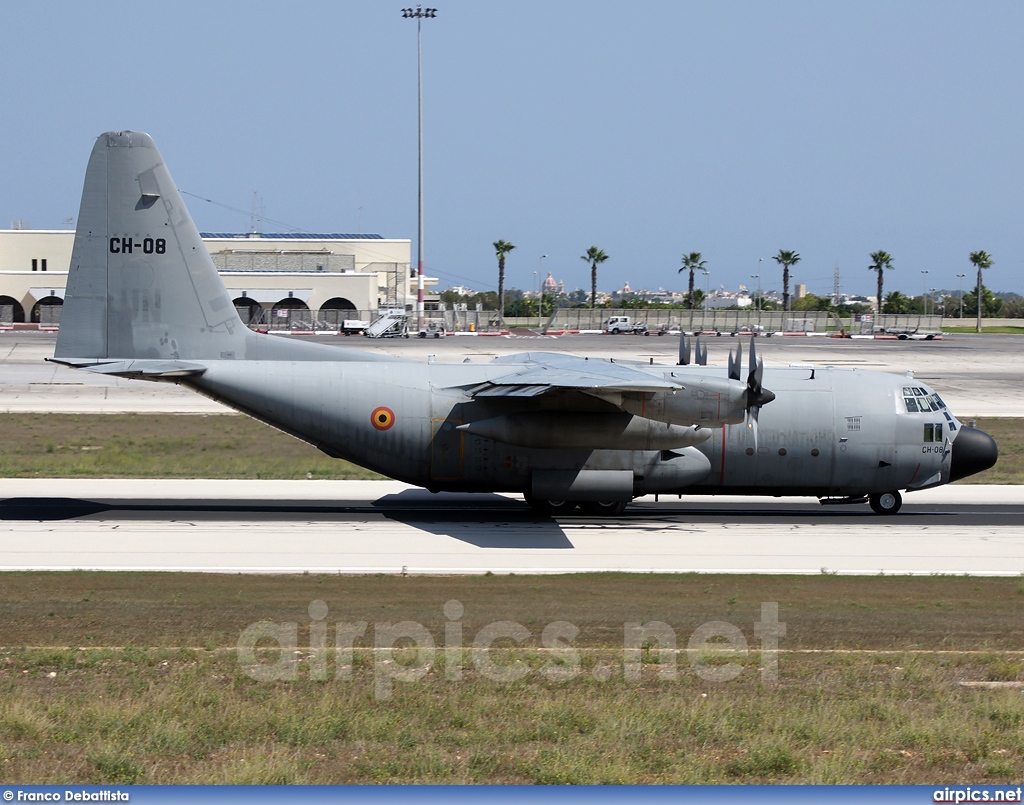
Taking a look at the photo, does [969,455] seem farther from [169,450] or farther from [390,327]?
[390,327]

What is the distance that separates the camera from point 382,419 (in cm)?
2484

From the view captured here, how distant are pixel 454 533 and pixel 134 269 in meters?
10.2

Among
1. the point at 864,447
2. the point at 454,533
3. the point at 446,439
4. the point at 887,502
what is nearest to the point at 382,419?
the point at 446,439

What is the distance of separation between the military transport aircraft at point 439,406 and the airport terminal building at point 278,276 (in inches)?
3283

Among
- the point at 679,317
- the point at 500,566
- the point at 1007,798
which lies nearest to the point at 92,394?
the point at 500,566

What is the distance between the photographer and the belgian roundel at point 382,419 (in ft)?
81.5

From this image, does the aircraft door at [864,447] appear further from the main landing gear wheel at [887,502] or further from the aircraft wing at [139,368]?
the aircraft wing at [139,368]

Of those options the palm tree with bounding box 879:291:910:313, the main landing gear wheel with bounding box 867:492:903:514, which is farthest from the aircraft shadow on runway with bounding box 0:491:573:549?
the palm tree with bounding box 879:291:910:313

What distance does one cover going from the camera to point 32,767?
946 cm

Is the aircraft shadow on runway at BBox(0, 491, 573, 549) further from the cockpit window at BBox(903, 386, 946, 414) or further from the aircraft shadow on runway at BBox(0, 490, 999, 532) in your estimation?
the cockpit window at BBox(903, 386, 946, 414)

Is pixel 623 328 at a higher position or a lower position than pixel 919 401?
higher

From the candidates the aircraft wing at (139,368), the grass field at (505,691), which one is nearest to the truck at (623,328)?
the aircraft wing at (139,368)

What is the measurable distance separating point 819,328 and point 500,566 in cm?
11790

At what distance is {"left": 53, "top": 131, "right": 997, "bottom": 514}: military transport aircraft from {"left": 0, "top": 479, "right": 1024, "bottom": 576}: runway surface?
119cm
